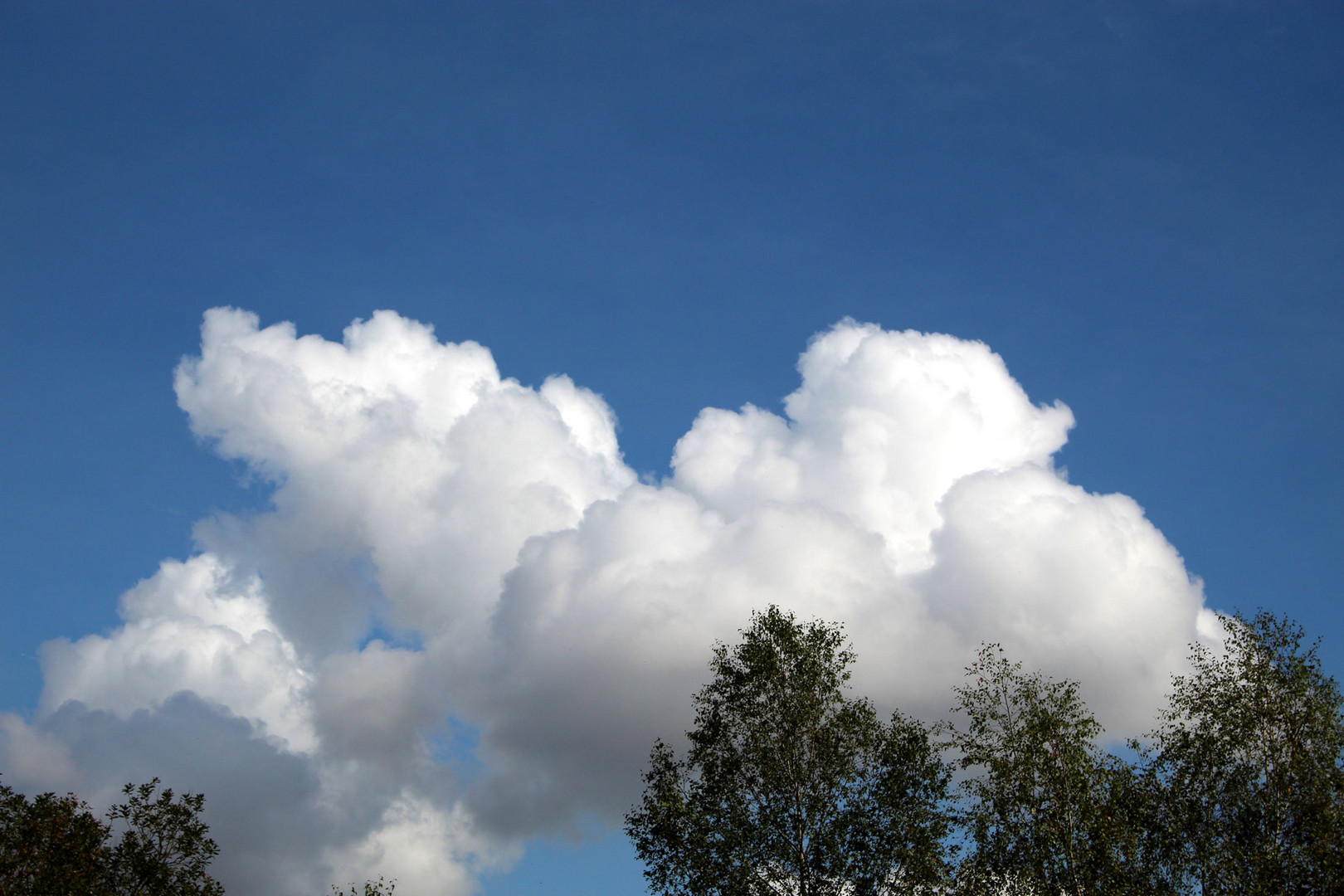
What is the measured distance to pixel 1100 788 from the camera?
166 ft

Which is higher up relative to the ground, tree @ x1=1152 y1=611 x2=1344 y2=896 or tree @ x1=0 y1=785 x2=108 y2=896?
tree @ x1=1152 y1=611 x2=1344 y2=896

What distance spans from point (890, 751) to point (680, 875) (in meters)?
13.2

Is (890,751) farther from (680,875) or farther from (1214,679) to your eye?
(1214,679)

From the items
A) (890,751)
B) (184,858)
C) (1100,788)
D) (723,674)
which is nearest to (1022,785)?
(1100,788)

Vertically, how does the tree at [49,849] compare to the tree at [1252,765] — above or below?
below

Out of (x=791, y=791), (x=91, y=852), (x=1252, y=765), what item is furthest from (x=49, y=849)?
(x=1252, y=765)

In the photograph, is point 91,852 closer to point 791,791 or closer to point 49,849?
point 49,849

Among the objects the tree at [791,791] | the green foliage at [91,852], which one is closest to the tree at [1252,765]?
the tree at [791,791]

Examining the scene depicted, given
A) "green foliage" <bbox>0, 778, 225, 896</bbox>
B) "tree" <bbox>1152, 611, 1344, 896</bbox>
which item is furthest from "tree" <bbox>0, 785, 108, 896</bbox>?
"tree" <bbox>1152, 611, 1344, 896</bbox>

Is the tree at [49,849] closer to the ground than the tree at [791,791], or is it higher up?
closer to the ground

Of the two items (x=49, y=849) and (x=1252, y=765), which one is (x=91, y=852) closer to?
(x=49, y=849)

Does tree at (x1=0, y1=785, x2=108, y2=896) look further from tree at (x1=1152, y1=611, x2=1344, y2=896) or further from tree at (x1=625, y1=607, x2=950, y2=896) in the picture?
tree at (x1=1152, y1=611, x2=1344, y2=896)

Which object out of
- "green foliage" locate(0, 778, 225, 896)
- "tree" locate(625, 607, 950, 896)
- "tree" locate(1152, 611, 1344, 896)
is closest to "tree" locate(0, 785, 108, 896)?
"green foliage" locate(0, 778, 225, 896)

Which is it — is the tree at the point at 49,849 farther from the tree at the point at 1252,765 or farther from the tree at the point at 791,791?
the tree at the point at 1252,765
